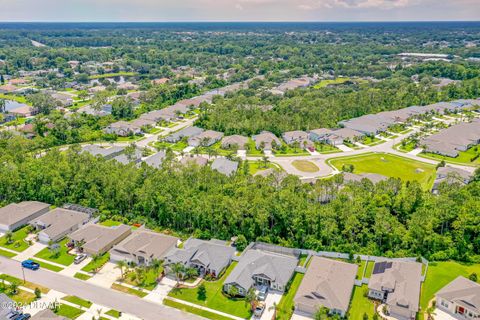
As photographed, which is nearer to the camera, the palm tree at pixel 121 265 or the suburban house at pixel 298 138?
the palm tree at pixel 121 265

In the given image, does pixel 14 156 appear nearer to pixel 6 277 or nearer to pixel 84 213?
pixel 84 213

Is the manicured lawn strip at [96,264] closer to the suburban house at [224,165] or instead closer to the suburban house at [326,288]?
the suburban house at [326,288]

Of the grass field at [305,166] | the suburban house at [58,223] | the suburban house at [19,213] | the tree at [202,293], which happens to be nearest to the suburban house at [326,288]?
the tree at [202,293]

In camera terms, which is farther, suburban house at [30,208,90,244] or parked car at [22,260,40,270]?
suburban house at [30,208,90,244]

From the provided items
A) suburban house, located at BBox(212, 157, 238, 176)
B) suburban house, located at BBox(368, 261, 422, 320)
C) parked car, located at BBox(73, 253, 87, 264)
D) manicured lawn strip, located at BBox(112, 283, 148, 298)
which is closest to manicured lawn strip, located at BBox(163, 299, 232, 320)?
manicured lawn strip, located at BBox(112, 283, 148, 298)

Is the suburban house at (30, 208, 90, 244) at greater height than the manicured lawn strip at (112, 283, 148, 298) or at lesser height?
greater

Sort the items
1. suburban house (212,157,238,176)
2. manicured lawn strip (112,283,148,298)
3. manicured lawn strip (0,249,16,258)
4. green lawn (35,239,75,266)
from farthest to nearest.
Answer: suburban house (212,157,238,176) → manicured lawn strip (0,249,16,258) → green lawn (35,239,75,266) → manicured lawn strip (112,283,148,298)

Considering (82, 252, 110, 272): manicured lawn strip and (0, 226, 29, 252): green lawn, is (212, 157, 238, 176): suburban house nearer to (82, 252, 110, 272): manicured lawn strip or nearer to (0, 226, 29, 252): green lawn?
(82, 252, 110, 272): manicured lawn strip
